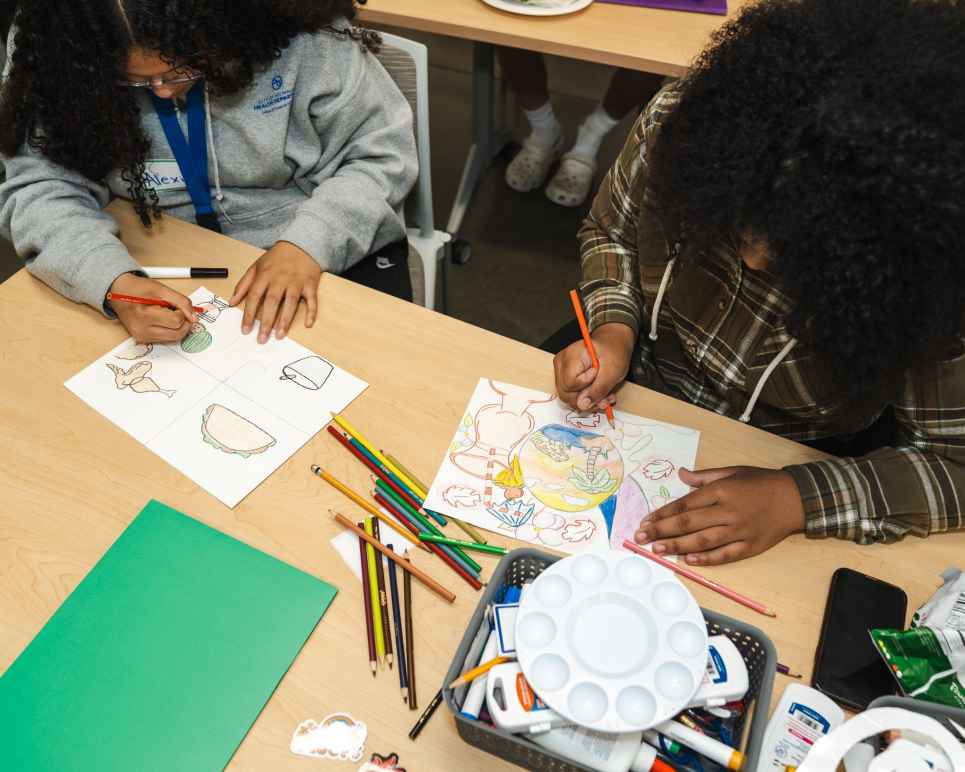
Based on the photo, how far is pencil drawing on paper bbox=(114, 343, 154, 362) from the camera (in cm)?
90

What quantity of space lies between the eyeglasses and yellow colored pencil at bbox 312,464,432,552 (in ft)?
2.05

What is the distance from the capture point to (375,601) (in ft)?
2.23

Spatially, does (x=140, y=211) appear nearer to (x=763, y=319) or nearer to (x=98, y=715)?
(x=98, y=715)

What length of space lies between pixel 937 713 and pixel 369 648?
18.5 inches

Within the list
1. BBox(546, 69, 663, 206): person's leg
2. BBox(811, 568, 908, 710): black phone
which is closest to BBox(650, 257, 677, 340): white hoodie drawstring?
BBox(811, 568, 908, 710): black phone

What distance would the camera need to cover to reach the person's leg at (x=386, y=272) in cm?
124

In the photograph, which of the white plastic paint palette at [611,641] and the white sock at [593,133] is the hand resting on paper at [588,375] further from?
the white sock at [593,133]

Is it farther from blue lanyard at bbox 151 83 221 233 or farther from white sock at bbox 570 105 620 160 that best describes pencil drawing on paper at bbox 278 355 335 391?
white sock at bbox 570 105 620 160

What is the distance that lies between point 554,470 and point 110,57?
0.82m

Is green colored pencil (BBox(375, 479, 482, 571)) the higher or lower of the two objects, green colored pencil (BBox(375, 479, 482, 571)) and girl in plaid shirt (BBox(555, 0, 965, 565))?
the lower

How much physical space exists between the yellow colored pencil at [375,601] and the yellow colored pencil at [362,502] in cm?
1

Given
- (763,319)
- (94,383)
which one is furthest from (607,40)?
(94,383)

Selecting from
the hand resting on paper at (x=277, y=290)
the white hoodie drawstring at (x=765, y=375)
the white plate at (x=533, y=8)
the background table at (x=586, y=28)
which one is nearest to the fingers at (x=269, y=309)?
the hand resting on paper at (x=277, y=290)

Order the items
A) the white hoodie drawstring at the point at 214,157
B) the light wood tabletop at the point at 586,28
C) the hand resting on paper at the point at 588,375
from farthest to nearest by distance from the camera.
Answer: the light wood tabletop at the point at 586,28, the white hoodie drawstring at the point at 214,157, the hand resting on paper at the point at 588,375
